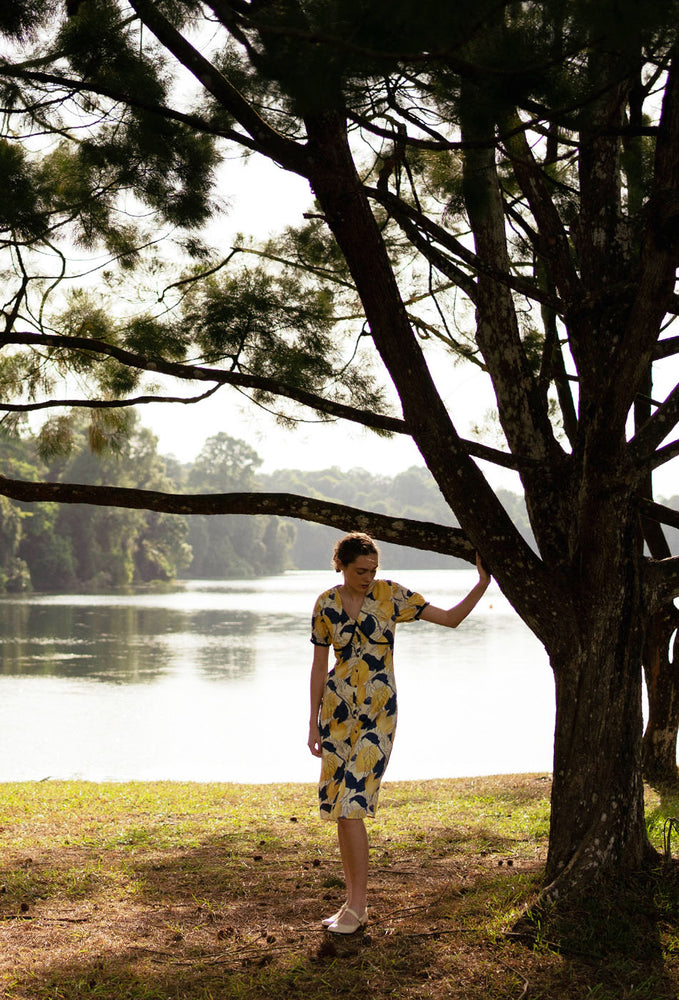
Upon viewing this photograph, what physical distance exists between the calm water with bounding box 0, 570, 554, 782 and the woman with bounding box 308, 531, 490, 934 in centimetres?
565

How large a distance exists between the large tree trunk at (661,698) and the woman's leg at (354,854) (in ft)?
11.2

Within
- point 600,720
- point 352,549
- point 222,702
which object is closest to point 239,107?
point 352,549

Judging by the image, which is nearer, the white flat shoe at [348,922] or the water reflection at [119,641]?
the white flat shoe at [348,922]

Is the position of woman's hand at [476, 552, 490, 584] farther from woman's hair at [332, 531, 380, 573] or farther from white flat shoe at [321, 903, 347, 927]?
white flat shoe at [321, 903, 347, 927]

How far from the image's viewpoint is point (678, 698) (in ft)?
18.9

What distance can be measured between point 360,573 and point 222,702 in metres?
10.5

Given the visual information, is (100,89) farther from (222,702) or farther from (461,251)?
(222,702)

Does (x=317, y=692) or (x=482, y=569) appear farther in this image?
(x=482, y=569)

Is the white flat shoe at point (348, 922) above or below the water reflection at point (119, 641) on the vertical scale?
above

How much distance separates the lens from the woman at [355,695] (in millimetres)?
2752

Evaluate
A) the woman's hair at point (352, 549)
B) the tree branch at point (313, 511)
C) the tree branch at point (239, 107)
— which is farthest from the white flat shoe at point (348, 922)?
the tree branch at point (239, 107)

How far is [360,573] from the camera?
2.84 meters

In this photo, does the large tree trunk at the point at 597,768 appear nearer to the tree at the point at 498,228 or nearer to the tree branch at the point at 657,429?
the tree at the point at 498,228

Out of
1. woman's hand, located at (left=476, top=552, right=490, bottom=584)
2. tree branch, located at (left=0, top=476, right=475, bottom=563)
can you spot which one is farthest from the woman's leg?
tree branch, located at (left=0, top=476, right=475, bottom=563)
